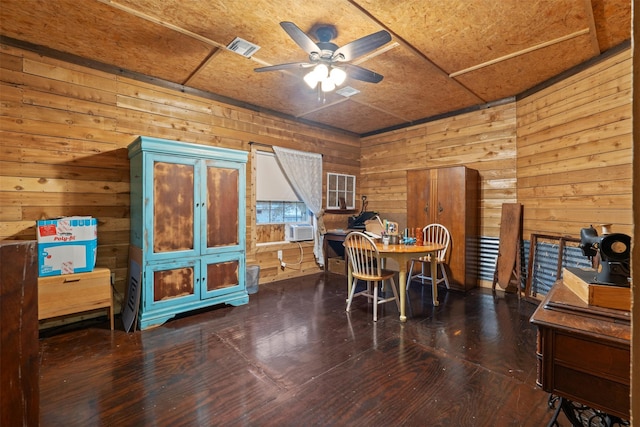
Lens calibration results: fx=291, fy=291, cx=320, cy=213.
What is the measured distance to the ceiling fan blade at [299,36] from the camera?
2037 millimetres

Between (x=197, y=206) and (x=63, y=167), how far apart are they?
1315mm

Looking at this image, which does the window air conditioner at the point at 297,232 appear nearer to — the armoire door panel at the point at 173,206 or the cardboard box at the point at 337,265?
the cardboard box at the point at 337,265

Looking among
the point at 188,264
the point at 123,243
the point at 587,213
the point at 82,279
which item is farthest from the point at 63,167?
the point at 587,213

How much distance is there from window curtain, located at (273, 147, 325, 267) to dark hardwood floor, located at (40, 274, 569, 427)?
189cm

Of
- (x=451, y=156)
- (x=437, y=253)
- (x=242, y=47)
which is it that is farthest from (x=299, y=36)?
(x=451, y=156)

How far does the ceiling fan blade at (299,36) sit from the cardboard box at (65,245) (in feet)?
8.02

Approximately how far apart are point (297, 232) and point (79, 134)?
2.95 meters

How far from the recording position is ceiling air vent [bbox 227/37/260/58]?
265 centimetres

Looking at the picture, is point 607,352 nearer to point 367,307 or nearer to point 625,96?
point 367,307

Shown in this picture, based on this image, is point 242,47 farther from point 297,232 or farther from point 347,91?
point 297,232

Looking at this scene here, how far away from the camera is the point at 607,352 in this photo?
2.89 feet

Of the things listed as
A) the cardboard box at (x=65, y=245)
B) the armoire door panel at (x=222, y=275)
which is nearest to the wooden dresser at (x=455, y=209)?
the armoire door panel at (x=222, y=275)

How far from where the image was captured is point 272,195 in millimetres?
4574

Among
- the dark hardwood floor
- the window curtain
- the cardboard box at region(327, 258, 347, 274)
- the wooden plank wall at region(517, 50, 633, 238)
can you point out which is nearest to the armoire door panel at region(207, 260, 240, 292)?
the dark hardwood floor
